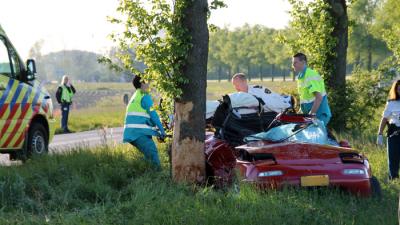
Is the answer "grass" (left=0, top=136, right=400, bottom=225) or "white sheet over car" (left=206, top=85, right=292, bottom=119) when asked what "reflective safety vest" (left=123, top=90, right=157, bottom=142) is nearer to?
"grass" (left=0, top=136, right=400, bottom=225)

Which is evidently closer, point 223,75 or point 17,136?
point 17,136

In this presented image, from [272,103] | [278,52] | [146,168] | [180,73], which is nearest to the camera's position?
[180,73]

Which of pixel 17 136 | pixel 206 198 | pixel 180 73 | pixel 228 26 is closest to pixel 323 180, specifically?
pixel 206 198

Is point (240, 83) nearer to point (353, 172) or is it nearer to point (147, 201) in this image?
point (353, 172)

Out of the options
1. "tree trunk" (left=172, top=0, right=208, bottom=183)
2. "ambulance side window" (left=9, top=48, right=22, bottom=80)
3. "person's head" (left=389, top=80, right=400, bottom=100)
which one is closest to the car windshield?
"tree trunk" (left=172, top=0, right=208, bottom=183)

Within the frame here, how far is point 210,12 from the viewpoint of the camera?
8.33 meters

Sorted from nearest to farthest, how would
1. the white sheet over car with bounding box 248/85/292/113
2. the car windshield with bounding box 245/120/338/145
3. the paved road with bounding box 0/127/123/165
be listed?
the car windshield with bounding box 245/120/338/145, the white sheet over car with bounding box 248/85/292/113, the paved road with bounding box 0/127/123/165

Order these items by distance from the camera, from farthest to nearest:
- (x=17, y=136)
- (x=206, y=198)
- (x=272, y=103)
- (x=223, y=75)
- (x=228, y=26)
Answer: (x=223, y=75) < (x=228, y=26) < (x=17, y=136) < (x=272, y=103) < (x=206, y=198)

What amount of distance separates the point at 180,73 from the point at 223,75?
97783mm

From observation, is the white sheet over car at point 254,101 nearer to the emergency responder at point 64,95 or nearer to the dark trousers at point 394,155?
the dark trousers at point 394,155

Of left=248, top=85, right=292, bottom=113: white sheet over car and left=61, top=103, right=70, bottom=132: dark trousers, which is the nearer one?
left=248, top=85, right=292, bottom=113: white sheet over car

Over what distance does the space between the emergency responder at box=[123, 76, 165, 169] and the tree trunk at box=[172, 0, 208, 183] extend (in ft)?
4.88

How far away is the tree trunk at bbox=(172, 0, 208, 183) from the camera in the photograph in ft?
26.1

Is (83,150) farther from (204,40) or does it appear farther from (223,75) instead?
(223,75)
